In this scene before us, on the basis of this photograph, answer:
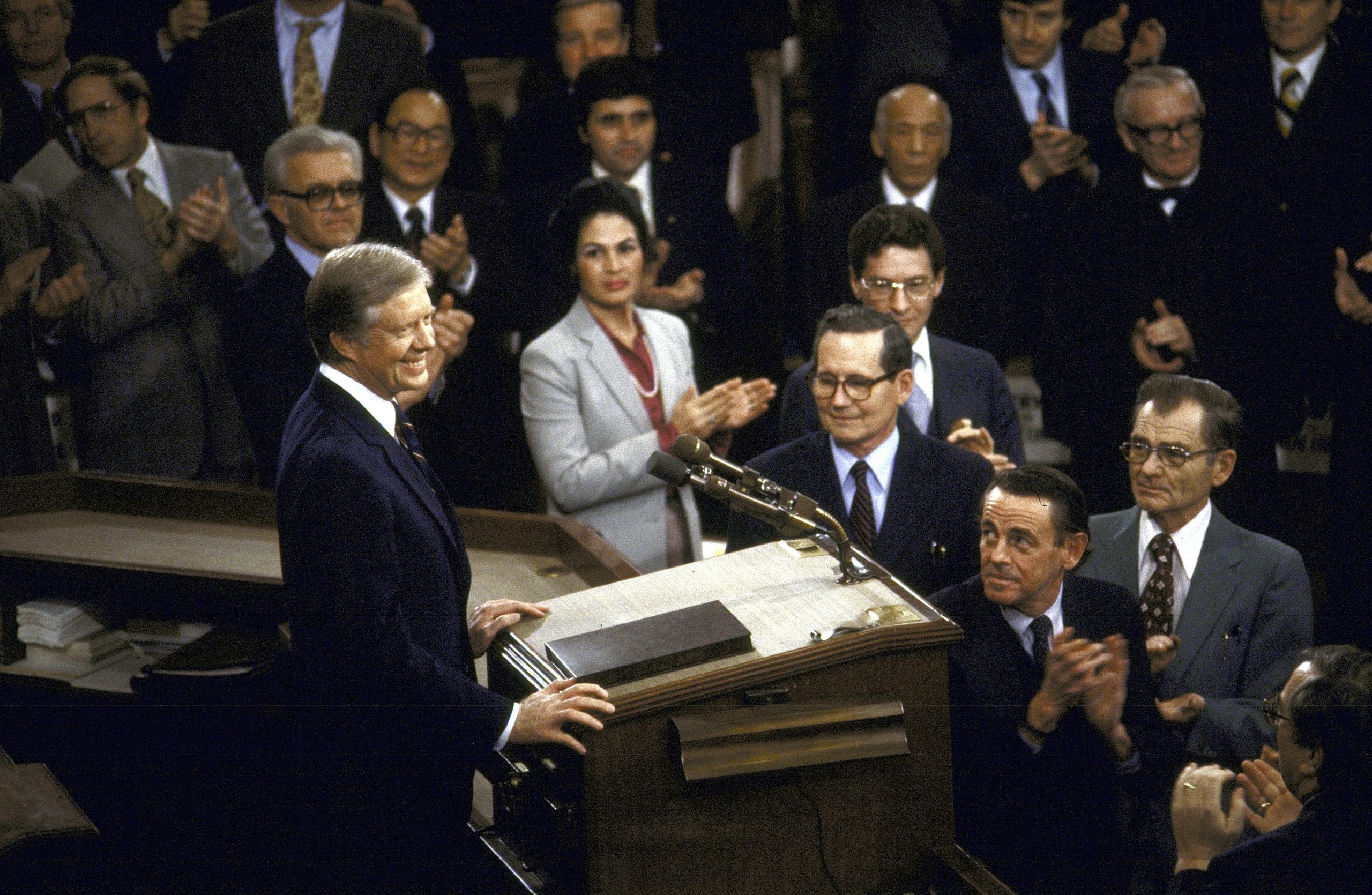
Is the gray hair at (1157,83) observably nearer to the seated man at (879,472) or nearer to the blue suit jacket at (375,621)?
the seated man at (879,472)

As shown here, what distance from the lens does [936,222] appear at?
186 inches

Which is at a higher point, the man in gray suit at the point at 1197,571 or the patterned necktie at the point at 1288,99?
the patterned necktie at the point at 1288,99

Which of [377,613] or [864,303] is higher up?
[864,303]

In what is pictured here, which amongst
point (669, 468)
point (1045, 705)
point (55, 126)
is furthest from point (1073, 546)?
point (55, 126)

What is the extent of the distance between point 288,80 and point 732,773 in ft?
12.7

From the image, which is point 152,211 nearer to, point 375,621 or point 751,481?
point 375,621

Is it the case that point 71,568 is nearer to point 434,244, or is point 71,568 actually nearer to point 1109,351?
point 434,244

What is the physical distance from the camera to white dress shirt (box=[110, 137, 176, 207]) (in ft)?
16.1

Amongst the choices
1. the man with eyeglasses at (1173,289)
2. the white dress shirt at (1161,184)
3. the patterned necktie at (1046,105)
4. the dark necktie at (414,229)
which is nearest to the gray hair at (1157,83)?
the man with eyeglasses at (1173,289)

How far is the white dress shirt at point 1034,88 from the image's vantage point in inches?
204

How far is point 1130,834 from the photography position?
292cm

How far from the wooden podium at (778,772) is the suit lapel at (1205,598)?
Result: 38.1 inches

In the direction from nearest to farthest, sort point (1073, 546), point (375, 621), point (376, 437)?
point (375, 621) → point (376, 437) → point (1073, 546)

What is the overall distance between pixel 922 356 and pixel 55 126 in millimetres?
3137
